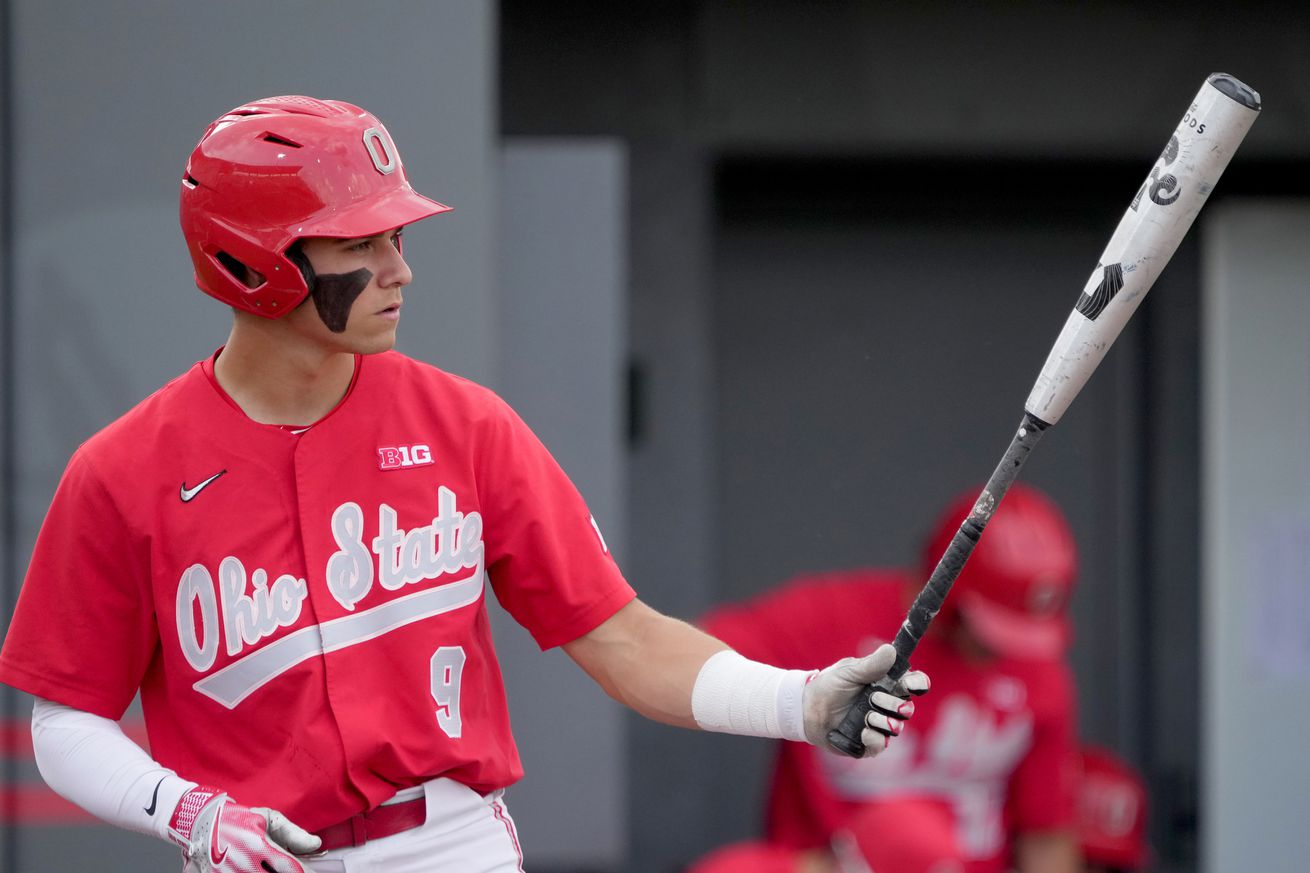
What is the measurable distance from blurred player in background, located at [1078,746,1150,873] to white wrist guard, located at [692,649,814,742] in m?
2.47

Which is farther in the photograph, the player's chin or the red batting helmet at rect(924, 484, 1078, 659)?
the red batting helmet at rect(924, 484, 1078, 659)

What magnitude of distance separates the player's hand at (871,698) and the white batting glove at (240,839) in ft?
2.05

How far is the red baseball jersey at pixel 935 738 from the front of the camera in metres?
3.80

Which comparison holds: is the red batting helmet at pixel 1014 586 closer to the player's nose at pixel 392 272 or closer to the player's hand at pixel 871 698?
the player's hand at pixel 871 698

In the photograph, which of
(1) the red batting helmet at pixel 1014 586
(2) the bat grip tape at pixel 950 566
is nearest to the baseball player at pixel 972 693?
(1) the red batting helmet at pixel 1014 586

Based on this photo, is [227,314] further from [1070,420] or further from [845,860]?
[1070,420]

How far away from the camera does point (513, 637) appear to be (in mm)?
4094

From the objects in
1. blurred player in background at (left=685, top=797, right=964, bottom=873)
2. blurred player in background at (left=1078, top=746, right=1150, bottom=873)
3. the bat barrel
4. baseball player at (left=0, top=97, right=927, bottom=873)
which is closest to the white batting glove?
baseball player at (left=0, top=97, right=927, bottom=873)

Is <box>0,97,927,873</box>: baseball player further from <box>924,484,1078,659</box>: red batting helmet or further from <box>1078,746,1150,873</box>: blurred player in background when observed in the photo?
<box>1078,746,1150,873</box>: blurred player in background

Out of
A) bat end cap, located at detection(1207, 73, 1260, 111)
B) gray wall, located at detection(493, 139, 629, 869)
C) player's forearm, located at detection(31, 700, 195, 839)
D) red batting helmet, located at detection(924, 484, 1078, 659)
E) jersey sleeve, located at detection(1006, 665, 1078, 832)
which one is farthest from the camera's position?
gray wall, located at detection(493, 139, 629, 869)

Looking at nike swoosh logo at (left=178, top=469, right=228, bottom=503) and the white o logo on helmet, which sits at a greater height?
the white o logo on helmet

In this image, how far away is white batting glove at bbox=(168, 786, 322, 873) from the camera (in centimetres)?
192

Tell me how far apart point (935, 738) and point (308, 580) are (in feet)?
7.30

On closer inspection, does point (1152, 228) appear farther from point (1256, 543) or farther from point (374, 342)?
point (1256, 543)
